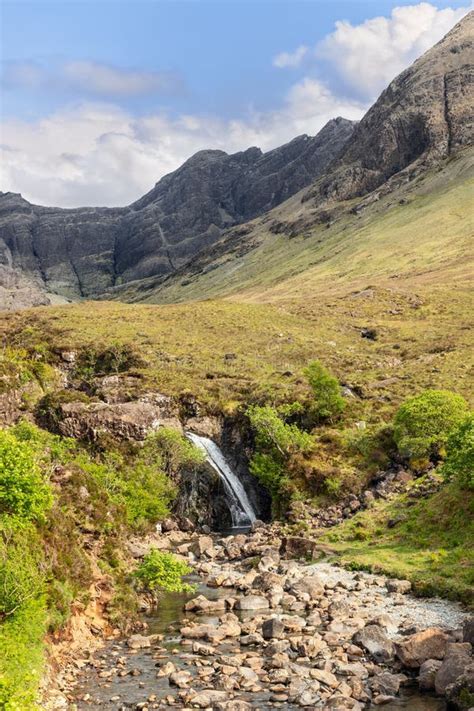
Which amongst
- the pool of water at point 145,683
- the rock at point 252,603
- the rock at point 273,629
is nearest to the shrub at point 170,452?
the rock at point 252,603

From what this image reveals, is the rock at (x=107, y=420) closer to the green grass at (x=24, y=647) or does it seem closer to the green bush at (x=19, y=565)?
the green bush at (x=19, y=565)

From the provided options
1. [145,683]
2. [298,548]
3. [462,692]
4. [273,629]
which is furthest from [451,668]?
[298,548]

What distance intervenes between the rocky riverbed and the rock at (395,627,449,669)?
48 millimetres

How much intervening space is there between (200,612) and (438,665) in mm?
16861

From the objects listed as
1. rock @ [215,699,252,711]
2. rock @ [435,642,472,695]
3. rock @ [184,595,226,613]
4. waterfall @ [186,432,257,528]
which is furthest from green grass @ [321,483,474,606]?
waterfall @ [186,432,257,528]

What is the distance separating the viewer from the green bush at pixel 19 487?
3058cm

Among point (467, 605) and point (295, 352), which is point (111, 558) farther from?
point (295, 352)

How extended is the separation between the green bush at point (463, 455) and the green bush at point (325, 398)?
3159cm

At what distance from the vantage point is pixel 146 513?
62594 millimetres

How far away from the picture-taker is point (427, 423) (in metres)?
66.8

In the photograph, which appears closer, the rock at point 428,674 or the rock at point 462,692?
the rock at point 462,692

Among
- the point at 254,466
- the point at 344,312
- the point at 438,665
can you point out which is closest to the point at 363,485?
the point at 254,466

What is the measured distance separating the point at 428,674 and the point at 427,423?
1649 inches

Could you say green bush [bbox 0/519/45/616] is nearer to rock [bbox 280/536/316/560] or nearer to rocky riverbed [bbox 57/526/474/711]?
rocky riverbed [bbox 57/526/474/711]
